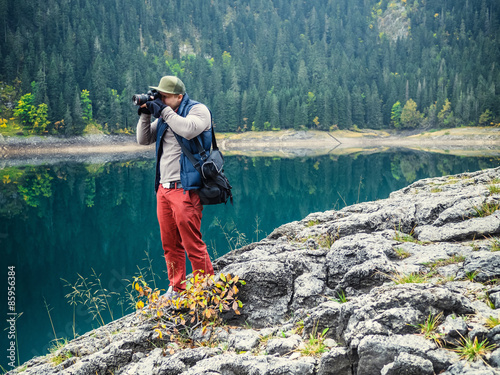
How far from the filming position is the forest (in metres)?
89.9

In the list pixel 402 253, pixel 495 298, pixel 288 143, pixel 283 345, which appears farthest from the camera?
pixel 288 143

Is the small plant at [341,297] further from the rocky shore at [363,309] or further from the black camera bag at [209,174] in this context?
the black camera bag at [209,174]

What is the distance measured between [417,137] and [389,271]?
9511 centimetres

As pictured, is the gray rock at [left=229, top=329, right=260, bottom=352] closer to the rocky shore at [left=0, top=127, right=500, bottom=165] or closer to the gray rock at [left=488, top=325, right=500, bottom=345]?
the gray rock at [left=488, top=325, right=500, bottom=345]

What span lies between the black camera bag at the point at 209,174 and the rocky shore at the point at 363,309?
890mm

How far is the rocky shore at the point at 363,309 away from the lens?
2773 mm

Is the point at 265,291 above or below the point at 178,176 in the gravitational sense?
below

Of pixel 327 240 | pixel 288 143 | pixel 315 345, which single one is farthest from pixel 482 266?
pixel 288 143

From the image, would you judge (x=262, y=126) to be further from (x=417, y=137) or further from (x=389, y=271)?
(x=389, y=271)

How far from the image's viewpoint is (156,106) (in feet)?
15.1

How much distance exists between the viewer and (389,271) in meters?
3.88

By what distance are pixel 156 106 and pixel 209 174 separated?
984mm

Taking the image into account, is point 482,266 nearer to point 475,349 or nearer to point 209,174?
point 475,349

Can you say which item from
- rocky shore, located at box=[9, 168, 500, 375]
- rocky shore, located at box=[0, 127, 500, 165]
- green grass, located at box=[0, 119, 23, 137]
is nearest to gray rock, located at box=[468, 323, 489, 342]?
rocky shore, located at box=[9, 168, 500, 375]
